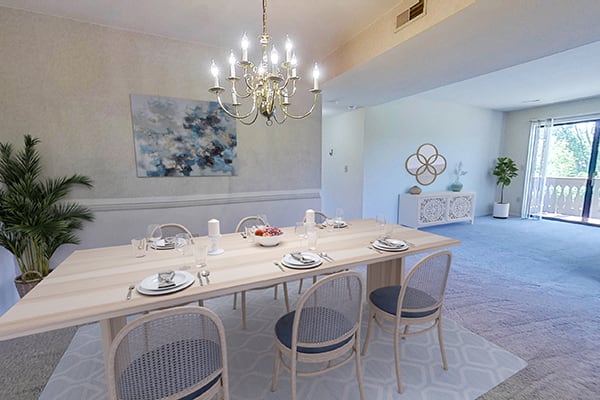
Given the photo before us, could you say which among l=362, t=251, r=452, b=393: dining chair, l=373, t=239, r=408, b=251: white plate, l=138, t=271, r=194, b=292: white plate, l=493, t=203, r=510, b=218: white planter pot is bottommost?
l=493, t=203, r=510, b=218: white planter pot

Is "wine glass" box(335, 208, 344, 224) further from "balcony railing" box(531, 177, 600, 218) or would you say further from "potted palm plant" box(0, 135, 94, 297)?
"balcony railing" box(531, 177, 600, 218)

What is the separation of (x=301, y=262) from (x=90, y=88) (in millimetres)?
2787

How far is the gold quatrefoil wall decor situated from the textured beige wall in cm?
403

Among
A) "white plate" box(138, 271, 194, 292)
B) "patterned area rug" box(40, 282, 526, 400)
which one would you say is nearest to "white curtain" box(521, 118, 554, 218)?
"patterned area rug" box(40, 282, 526, 400)

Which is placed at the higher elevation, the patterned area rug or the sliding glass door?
the sliding glass door

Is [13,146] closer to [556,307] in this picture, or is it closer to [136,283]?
[136,283]

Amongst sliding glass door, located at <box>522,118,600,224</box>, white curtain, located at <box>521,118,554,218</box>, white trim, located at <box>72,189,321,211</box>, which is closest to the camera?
white trim, located at <box>72,189,321,211</box>

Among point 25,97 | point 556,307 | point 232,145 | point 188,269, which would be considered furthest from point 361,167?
point 25,97

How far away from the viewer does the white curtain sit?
236 inches

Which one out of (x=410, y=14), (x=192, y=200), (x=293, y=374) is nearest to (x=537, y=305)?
(x=293, y=374)

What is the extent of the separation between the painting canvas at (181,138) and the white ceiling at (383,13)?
2.43 ft

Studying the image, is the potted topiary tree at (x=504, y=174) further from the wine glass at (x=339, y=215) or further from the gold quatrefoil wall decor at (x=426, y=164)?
the wine glass at (x=339, y=215)

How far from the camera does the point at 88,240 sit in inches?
109

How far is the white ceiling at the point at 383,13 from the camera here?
6.03ft
